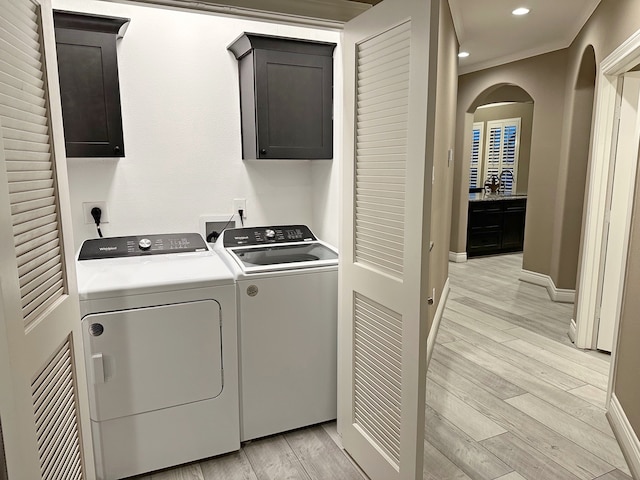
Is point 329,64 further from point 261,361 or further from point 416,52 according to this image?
point 261,361

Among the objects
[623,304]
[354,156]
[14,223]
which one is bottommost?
[623,304]

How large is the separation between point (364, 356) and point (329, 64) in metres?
1.59

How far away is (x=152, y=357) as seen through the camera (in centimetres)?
191

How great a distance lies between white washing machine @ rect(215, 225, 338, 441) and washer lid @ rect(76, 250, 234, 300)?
0.39 ft

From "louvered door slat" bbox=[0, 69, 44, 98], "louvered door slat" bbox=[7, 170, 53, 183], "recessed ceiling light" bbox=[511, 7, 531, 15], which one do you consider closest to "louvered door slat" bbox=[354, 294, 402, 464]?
"louvered door slat" bbox=[7, 170, 53, 183]

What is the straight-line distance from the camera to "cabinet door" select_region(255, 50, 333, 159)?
2393 millimetres

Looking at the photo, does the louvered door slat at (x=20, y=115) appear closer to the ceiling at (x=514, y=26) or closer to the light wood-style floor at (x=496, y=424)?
the light wood-style floor at (x=496, y=424)

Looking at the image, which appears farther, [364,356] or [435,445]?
[435,445]

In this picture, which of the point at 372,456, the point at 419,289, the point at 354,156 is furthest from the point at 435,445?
the point at 354,156

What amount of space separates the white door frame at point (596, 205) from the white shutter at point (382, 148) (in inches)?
82.4

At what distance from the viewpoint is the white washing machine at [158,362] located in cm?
183

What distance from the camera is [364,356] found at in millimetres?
1945

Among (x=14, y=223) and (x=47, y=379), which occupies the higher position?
(x=14, y=223)

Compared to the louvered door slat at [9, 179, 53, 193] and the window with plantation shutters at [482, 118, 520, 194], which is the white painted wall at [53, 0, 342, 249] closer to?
the louvered door slat at [9, 179, 53, 193]
